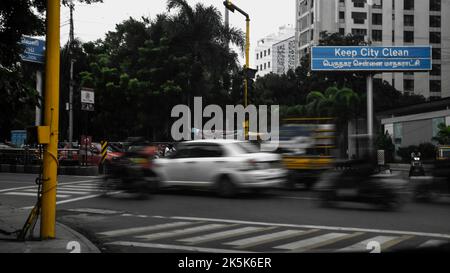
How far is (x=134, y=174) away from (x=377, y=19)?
7968cm

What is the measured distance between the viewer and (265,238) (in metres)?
8.41

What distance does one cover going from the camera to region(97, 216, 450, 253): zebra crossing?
759 cm

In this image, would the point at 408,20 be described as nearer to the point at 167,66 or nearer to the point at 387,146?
the point at 387,146

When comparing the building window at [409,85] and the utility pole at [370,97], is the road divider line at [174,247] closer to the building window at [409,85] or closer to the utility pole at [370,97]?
the utility pole at [370,97]

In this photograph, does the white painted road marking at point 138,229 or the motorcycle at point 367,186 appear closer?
the white painted road marking at point 138,229

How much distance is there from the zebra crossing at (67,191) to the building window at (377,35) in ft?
244

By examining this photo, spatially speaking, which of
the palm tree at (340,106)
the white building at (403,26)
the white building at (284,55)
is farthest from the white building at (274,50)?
the palm tree at (340,106)

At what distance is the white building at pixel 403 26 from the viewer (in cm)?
7981

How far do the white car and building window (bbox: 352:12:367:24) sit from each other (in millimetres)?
76309

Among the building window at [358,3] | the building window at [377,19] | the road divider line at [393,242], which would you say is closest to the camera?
the road divider line at [393,242]

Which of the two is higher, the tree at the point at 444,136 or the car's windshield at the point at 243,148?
the tree at the point at 444,136

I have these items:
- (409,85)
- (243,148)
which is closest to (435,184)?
(243,148)

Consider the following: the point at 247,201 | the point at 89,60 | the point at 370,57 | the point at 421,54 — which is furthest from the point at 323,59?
the point at 247,201

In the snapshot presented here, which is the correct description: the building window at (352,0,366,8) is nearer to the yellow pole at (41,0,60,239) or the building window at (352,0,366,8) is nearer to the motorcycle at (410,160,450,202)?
the motorcycle at (410,160,450,202)
